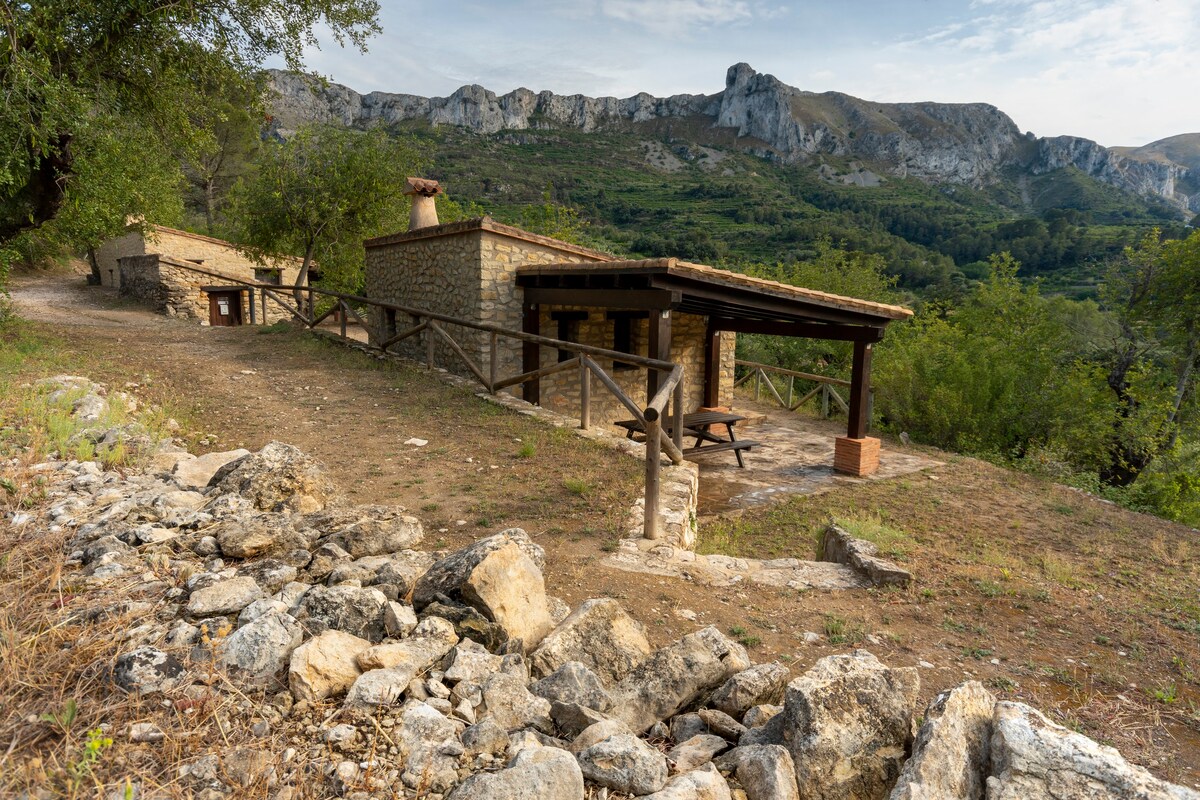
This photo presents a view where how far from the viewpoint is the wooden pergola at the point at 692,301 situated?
7.74 m

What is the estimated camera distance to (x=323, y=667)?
2.17m

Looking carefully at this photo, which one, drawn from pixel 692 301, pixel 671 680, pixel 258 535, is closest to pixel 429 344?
pixel 692 301

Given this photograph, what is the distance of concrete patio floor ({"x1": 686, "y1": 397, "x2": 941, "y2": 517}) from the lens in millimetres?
8398

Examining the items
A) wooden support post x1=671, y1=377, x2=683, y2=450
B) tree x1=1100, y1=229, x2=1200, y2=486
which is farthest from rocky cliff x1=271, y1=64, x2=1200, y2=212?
wooden support post x1=671, y1=377, x2=683, y2=450

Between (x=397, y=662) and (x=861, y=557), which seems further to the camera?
(x=861, y=557)

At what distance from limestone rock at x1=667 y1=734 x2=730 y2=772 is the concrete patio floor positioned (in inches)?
207

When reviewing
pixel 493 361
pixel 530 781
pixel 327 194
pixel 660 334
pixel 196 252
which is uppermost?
pixel 327 194

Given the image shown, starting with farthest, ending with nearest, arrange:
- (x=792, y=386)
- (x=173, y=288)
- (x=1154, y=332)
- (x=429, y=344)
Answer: (x=173, y=288) → (x=1154, y=332) → (x=792, y=386) → (x=429, y=344)

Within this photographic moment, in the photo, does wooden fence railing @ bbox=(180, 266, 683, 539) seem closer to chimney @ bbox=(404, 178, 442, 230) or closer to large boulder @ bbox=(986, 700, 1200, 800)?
chimney @ bbox=(404, 178, 442, 230)

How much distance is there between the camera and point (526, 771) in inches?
71.1

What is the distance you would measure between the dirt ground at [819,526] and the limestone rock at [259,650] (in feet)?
5.95

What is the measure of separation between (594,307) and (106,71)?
751cm

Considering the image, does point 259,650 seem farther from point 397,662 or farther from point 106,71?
point 106,71

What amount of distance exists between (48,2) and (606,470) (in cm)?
811
